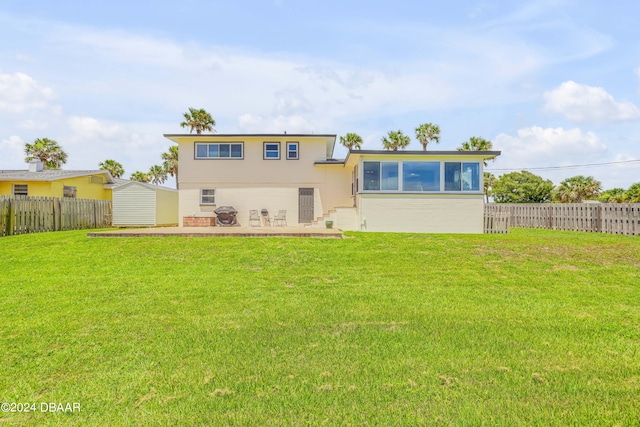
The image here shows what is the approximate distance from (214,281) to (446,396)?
553 cm

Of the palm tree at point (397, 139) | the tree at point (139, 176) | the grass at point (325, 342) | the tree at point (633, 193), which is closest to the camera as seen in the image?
the grass at point (325, 342)

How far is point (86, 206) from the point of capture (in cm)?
2017

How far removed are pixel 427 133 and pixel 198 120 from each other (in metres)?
22.5

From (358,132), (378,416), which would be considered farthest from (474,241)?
(358,132)

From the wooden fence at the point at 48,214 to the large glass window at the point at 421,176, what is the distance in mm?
16676

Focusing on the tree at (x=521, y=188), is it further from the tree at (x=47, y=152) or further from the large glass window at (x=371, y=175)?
the tree at (x=47, y=152)

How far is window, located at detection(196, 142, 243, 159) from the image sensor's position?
20188 millimetres

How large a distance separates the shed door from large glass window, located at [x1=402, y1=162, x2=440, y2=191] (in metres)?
5.87

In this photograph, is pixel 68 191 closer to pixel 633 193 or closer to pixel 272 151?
pixel 272 151

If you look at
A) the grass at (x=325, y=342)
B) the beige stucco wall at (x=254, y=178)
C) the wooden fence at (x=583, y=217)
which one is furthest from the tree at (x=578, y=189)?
the grass at (x=325, y=342)

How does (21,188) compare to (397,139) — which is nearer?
(21,188)

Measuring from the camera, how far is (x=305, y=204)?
20.5m

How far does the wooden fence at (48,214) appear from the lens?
15.8 metres

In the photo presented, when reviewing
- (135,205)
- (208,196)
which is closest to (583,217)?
(208,196)
